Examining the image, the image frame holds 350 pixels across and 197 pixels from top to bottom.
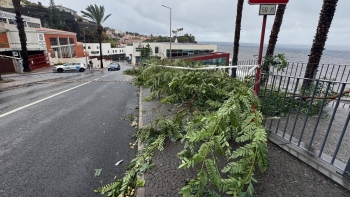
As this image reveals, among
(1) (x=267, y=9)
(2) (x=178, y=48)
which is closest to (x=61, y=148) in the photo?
(1) (x=267, y=9)

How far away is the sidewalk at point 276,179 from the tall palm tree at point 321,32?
3.79m

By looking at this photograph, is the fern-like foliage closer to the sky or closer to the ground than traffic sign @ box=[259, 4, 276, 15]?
closer to the ground

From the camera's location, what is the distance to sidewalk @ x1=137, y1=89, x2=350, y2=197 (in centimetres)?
223

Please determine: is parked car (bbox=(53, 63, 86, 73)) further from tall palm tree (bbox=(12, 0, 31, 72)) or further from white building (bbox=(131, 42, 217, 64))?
white building (bbox=(131, 42, 217, 64))

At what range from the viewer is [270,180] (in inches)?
95.1

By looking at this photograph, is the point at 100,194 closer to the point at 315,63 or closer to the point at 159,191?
the point at 159,191

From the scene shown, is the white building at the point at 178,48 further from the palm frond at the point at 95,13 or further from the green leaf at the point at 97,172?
the green leaf at the point at 97,172

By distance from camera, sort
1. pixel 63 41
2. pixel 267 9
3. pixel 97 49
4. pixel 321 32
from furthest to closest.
Answer: pixel 97 49 < pixel 63 41 < pixel 321 32 < pixel 267 9

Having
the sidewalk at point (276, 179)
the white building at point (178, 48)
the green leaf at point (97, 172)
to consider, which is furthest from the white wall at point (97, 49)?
the sidewalk at point (276, 179)

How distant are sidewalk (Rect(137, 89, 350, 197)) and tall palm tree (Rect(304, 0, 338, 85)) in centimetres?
379

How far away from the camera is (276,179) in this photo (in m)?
2.43

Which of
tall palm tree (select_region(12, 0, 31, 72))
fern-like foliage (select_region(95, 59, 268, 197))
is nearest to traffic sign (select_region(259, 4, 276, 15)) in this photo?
fern-like foliage (select_region(95, 59, 268, 197))

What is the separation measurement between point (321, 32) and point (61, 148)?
7.57 m

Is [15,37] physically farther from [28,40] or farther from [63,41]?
[63,41]
